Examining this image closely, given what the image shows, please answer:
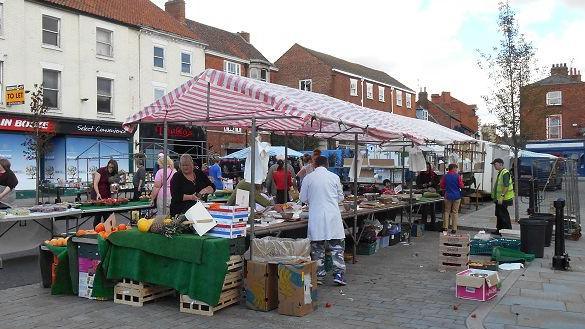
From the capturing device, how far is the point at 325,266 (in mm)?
8391

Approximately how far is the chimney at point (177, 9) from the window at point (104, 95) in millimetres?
8984

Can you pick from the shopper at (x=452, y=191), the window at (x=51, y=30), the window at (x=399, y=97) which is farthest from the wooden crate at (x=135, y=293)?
the window at (x=399, y=97)

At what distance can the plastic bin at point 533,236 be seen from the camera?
1002cm

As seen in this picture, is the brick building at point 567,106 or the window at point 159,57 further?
the brick building at point 567,106

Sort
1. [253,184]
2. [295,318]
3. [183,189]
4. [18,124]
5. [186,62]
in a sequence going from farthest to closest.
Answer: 1. [186,62]
2. [18,124]
3. [183,189]
4. [253,184]
5. [295,318]

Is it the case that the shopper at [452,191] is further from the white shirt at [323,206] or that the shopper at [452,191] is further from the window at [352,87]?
the window at [352,87]

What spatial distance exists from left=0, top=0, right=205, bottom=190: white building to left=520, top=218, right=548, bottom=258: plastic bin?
18.6 m

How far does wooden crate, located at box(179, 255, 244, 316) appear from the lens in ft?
20.6

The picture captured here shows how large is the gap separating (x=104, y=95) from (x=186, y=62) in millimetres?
6234

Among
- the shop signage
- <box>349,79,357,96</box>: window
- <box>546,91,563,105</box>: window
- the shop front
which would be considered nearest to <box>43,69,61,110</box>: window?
the shop front

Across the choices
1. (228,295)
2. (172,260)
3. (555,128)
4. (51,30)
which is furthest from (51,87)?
(555,128)

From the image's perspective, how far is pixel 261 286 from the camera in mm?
6438

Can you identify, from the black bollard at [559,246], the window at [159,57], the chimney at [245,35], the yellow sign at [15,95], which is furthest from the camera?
the chimney at [245,35]

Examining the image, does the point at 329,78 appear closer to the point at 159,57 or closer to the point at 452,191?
the point at 159,57
